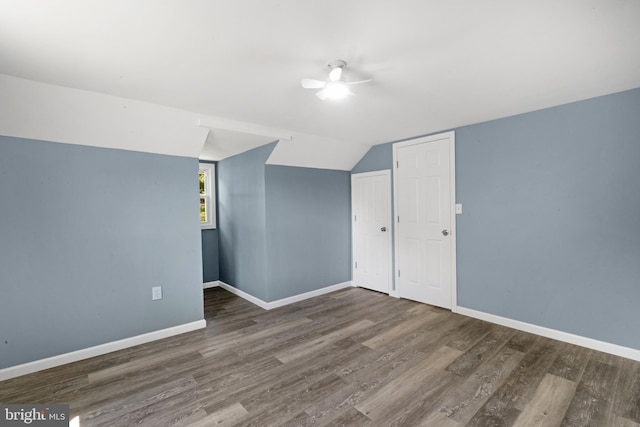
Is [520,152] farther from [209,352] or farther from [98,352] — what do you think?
[98,352]

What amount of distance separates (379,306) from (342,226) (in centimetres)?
148

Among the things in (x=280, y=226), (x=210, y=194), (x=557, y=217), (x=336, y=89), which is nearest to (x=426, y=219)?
(x=557, y=217)

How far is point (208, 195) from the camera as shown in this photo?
500 centimetres

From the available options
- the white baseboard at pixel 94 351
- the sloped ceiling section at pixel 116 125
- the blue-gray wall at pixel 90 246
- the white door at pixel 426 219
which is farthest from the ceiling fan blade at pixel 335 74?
the white baseboard at pixel 94 351

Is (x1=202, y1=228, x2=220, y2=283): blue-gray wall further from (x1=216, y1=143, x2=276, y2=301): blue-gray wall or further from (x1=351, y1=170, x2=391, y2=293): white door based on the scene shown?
(x1=351, y1=170, x2=391, y2=293): white door

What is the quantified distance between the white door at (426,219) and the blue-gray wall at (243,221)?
1.98 meters

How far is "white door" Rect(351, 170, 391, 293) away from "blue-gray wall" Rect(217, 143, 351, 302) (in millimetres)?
160

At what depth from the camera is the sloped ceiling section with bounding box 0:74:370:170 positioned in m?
2.25

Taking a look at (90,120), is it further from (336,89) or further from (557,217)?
(557,217)

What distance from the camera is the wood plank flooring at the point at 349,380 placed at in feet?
6.17

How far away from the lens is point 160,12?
4.79 ft

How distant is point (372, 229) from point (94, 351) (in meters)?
3.75

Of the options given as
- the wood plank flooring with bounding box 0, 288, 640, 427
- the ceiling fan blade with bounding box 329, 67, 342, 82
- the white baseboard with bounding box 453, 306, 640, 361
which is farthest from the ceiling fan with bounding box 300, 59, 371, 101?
the white baseboard with bounding box 453, 306, 640, 361

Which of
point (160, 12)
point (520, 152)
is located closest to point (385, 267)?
point (520, 152)
